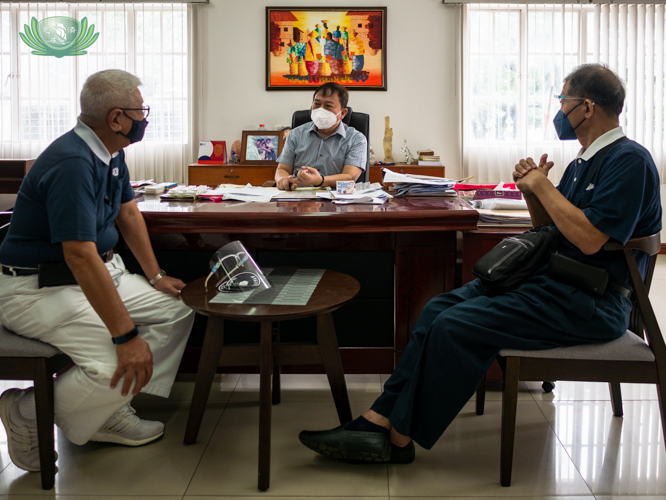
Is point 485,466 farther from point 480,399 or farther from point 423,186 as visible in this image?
point 423,186

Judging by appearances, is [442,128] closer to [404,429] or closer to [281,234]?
[281,234]

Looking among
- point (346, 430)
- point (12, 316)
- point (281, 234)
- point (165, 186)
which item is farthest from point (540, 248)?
point (165, 186)

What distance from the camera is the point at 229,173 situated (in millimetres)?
Result: 5059

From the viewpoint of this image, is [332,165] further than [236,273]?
Yes

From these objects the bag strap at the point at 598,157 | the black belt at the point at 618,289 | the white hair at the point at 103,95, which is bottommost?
the black belt at the point at 618,289

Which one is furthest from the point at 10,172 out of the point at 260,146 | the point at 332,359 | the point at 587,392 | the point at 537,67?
the point at 537,67

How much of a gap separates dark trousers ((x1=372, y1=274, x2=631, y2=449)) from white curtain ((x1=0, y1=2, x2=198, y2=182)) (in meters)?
4.24

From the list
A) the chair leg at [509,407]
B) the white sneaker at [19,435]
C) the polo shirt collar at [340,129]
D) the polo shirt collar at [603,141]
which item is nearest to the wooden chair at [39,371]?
the white sneaker at [19,435]

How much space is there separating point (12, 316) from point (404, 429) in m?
1.18

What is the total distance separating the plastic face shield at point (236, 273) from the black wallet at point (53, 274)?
40cm

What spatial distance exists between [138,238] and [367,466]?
1.07 meters

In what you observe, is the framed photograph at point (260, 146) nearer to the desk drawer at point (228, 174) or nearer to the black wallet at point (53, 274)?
the desk drawer at point (228, 174)

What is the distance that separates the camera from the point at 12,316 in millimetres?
1694

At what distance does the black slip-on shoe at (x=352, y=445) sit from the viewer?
1.72 meters
